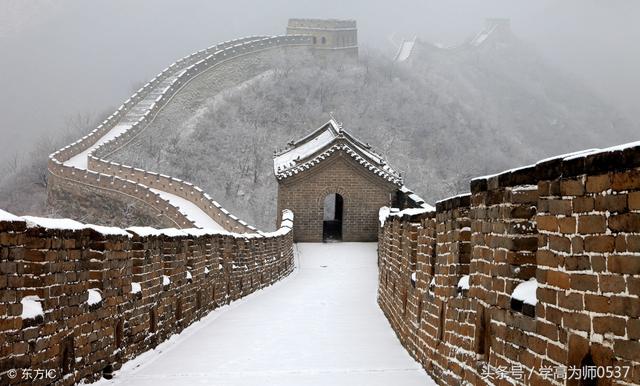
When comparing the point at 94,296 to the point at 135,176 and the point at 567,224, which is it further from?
the point at 135,176

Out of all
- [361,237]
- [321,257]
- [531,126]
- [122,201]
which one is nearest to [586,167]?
[321,257]

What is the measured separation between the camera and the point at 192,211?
3988 cm

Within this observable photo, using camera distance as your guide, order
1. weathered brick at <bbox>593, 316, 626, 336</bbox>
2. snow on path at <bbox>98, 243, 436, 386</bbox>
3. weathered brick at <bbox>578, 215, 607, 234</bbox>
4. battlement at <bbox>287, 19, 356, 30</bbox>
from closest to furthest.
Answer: weathered brick at <bbox>593, 316, 626, 336</bbox> < weathered brick at <bbox>578, 215, 607, 234</bbox> < snow on path at <bbox>98, 243, 436, 386</bbox> < battlement at <bbox>287, 19, 356, 30</bbox>

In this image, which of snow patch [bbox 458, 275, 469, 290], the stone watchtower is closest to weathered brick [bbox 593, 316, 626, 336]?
snow patch [bbox 458, 275, 469, 290]

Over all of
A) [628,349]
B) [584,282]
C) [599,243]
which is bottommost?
[628,349]

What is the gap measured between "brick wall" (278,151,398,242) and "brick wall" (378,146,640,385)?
2505cm

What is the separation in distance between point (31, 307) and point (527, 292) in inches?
136

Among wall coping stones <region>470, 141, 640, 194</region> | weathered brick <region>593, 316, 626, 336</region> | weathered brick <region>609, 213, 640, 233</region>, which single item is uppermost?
wall coping stones <region>470, 141, 640, 194</region>

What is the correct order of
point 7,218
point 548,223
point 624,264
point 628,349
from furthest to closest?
point 7,218, point 548,223, point 624,264, point 628,349

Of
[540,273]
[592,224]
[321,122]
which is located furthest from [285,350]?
[321,122]

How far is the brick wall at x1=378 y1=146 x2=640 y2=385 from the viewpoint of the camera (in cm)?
380

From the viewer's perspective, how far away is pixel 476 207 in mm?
6570

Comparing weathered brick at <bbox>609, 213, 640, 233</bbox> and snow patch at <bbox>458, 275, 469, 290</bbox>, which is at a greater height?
weathered brick at <bbox>609, 213, 640, 233</bbox>

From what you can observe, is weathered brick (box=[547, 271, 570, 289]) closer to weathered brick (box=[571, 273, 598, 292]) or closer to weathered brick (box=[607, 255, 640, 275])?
weathered brick (box=[571, 273, 598, 292])
